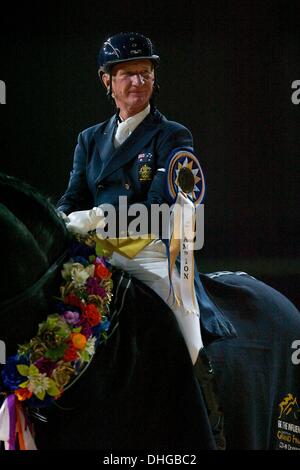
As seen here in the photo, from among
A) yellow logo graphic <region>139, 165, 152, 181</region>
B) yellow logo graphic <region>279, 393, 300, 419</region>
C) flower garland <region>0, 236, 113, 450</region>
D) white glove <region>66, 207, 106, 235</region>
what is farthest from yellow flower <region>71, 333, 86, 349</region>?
yellow logo graphic <region>279, 393, 300, 419</region>

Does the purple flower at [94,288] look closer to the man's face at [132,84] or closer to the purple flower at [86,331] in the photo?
the purple flower at [86,331]

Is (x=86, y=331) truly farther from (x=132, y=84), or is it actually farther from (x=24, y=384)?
(x=132, y=84)

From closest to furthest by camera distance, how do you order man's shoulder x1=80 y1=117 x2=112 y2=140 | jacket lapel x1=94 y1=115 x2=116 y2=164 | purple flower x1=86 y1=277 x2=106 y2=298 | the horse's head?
the horse's head < purple flower x1=86 y1=277 x2=106 y2=298 < jacket lapel x1=94 y1=115 x2=116 y2=164 < man's shoulder x1=80 y1=117 x2=112 y2=140

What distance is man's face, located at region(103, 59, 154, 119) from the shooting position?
279cm

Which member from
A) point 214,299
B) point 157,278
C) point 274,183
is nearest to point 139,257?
point 157,278

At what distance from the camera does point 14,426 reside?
229 cm

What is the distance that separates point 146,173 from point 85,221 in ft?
1.18

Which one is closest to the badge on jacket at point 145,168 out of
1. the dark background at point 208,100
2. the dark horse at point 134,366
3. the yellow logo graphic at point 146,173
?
the yellow logo graphic at point 146,173

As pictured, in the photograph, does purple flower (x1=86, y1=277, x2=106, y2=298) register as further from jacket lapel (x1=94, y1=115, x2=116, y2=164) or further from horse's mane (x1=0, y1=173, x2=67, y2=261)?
jacket lapel (x1=94, y1=115, x2=116, y2=164)

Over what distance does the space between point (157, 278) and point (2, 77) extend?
1180mm

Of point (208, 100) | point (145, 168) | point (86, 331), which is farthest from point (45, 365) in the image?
point (208, 100)

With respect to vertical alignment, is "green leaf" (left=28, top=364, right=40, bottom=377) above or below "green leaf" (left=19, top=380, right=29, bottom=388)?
above

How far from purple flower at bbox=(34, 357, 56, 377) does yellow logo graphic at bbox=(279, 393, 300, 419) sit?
1.05m

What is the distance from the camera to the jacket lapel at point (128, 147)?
2.80 meters
